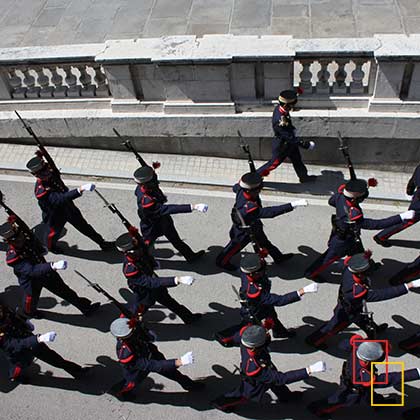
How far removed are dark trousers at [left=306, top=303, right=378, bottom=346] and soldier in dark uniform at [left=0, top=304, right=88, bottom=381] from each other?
2939 millimetres

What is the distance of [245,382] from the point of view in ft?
19.5

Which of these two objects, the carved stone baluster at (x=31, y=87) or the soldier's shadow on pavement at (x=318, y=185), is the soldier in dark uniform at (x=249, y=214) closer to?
the soldier's shadow on pavement at (x=318, y=185)

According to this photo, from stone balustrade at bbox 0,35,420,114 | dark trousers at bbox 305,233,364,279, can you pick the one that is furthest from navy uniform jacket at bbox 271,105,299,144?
dark trousers at bbox 305,233,364,279

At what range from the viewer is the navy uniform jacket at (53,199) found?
24.7ft

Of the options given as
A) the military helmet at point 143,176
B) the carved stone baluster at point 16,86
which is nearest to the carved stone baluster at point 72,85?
the carved stone baluster at point 16,86

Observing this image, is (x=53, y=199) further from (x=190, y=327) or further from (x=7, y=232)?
(x=190, y=327)

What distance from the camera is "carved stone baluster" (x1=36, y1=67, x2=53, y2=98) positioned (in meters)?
9.09

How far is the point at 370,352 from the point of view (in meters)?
5.34

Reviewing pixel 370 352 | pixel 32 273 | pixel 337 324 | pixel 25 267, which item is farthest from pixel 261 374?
pixel 25 267

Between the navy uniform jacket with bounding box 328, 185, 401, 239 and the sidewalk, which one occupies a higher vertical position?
the navy uniform jacket with bounding box 328, 185, 401, 239

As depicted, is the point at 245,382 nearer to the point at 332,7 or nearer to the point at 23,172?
the point at 23,172

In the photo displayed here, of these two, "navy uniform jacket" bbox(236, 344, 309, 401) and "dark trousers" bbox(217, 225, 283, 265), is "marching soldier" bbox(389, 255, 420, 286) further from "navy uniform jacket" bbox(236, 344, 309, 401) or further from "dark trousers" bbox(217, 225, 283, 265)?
"navy uniform jacket" bbox(236, 344, 309, 401)

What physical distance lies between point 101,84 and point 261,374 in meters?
5.36

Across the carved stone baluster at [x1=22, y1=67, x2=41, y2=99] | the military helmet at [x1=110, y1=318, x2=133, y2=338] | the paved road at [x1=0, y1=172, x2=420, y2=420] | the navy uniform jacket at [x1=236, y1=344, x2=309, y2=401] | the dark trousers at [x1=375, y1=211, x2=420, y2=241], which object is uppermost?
the carved stone baluster at [x1=22, y1=67, x2=41, y2=99]
